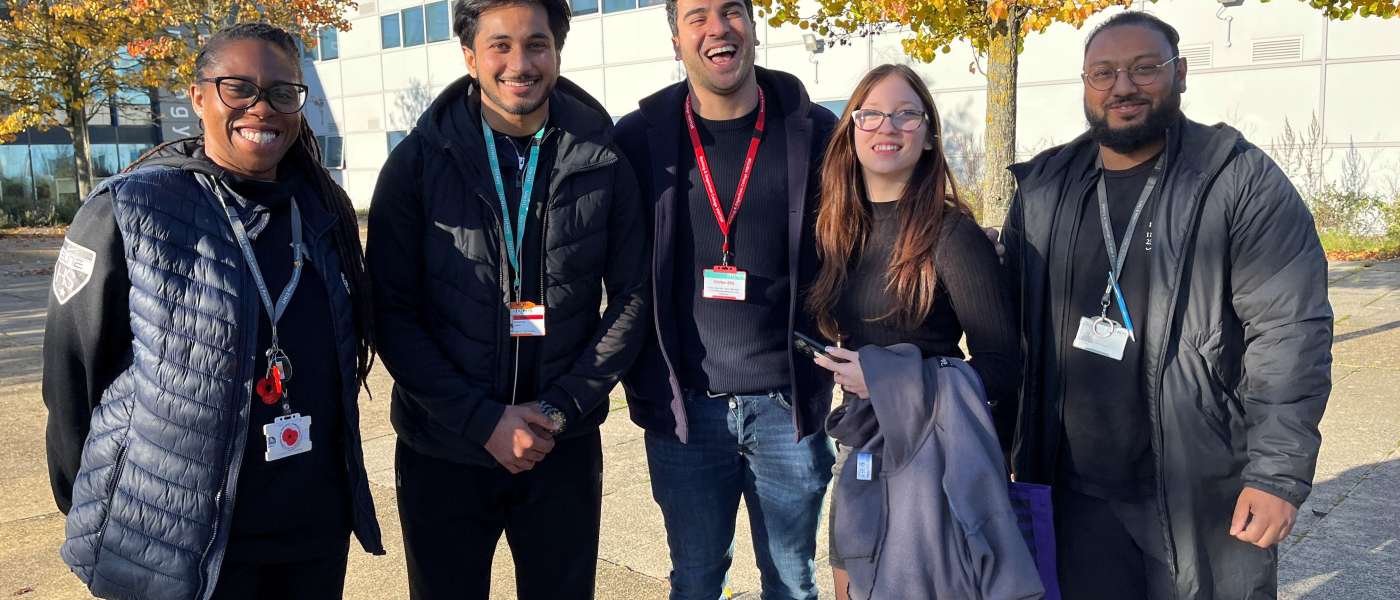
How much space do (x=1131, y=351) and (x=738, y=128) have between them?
4.48 ft

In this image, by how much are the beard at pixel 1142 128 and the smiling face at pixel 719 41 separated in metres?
1.06

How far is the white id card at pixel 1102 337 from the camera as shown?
9.49 feet

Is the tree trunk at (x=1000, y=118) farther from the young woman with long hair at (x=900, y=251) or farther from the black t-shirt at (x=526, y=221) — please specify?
the black t-shirt at (x=526, y=221)

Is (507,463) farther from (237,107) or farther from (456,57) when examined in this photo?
(456,57)

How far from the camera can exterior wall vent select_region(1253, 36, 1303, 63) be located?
15578 mm

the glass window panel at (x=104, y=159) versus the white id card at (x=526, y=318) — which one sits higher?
the glass window panel at (x=104, y=159)

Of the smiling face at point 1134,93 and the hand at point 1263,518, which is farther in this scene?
the smiling face at point 1134,93

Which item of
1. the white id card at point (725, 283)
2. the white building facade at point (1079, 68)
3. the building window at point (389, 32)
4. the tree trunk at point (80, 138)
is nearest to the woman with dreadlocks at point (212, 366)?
the white id card at point (725, 283)

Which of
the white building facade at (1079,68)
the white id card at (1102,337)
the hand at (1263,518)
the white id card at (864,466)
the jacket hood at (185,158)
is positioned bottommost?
the hand at (1263,518)

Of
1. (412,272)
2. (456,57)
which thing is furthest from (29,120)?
(412,272)

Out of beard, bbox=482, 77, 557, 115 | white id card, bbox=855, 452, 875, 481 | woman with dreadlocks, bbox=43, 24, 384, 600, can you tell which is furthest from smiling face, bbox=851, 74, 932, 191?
woman with dreadlocks, bbox=43, 24, 384, 600

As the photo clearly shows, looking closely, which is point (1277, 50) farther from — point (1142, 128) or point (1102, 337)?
point (1102, 337)

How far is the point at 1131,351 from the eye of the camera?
114 inches

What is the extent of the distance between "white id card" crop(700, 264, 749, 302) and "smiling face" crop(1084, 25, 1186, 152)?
45.2 inches
